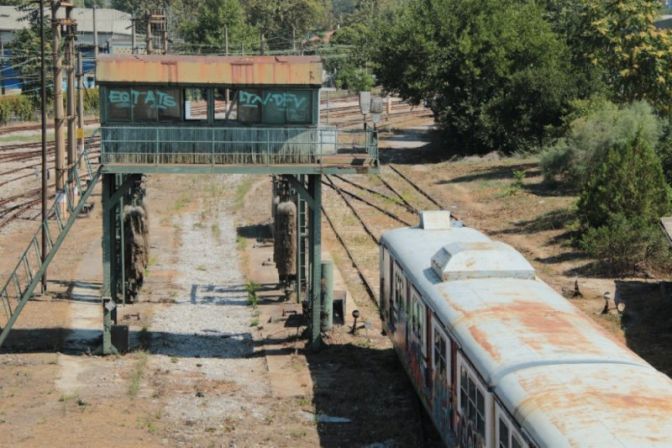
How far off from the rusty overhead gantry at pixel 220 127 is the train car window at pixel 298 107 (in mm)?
20

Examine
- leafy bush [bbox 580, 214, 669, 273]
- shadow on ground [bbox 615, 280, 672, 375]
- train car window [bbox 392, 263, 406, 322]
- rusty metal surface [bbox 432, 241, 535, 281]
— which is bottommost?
shadow on ground [bbox 615, 280, 672, 375]

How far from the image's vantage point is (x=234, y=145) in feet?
75.6

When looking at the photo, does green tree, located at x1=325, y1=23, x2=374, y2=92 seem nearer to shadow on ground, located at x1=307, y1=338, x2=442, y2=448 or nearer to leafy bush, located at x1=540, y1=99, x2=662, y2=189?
leafy bush, located at x1=540, y1=99, x2=662, y2=189

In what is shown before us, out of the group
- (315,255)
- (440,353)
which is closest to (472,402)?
(440,353)

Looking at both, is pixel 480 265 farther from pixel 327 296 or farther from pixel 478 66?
pixel 478 66

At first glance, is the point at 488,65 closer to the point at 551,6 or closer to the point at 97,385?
the point at 551,6

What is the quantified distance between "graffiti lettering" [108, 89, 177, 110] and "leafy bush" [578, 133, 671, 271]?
513 inches

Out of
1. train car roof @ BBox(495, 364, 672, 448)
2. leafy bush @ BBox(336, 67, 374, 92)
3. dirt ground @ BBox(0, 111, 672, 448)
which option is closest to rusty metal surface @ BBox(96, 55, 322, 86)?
dirt ground @ BBox(0, 111, 672, 448)

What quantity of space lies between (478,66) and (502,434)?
45.3 meters

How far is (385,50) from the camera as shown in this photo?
5797 centimetres

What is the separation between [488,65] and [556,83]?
15.5 ft

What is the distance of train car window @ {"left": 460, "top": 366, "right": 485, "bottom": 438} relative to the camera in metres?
13.1

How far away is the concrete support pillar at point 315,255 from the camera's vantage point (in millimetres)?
23109

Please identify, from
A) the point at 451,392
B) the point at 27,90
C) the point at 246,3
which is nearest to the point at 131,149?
the point at 451,392
